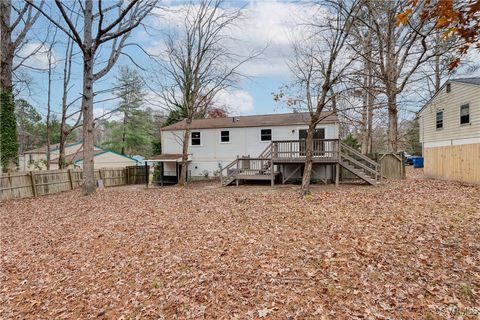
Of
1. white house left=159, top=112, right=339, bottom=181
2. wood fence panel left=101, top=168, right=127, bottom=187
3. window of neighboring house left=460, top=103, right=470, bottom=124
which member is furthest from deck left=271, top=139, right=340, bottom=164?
wood fence panel left=101, top=168, right=127, bottom=187

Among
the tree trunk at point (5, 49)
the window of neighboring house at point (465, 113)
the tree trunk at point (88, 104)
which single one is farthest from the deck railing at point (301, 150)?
the tree trunk at point (5, 49)

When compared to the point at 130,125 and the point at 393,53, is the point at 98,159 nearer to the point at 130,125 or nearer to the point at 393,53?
the point at 130,125

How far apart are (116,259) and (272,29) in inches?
516

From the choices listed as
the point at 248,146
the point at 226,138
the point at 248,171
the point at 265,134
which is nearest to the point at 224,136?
the point at 226,138

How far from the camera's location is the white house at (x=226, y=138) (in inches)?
762

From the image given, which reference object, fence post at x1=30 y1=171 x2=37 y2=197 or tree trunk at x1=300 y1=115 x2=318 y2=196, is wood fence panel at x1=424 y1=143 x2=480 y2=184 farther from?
fence post at x1=30 y1=171 x2=37 y2=197

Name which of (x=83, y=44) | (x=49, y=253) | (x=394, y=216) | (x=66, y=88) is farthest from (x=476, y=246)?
(x=66, y=88)

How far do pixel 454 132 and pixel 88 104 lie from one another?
63.1ft

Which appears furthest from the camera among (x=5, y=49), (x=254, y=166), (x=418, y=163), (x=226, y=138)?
(x=418, y=163)

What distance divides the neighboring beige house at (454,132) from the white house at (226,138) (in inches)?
260

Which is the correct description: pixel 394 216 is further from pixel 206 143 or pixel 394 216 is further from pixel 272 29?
pixel 206 143

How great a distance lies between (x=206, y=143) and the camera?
2156 cm

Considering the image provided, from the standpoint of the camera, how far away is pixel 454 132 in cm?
1506

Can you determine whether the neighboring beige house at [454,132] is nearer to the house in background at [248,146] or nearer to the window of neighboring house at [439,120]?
the window of neighboring house at [439,120]
